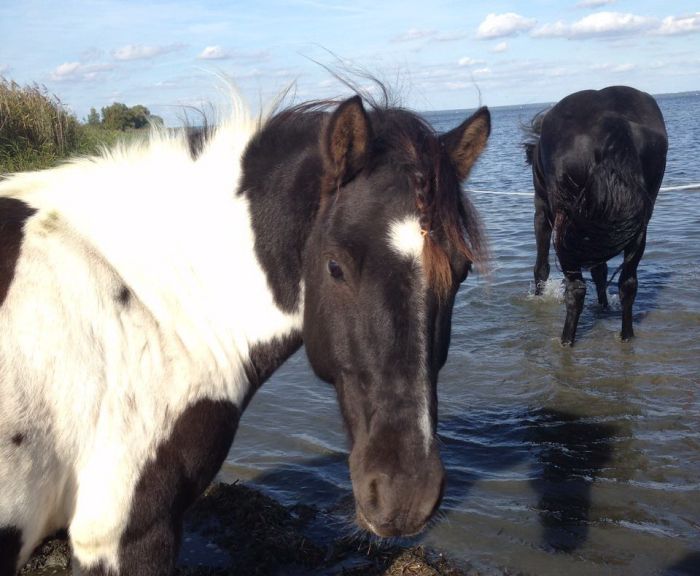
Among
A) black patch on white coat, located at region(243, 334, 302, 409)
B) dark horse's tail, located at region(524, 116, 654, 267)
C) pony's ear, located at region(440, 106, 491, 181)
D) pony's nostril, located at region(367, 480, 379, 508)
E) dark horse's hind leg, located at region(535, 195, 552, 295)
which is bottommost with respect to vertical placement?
dark horse's hind leg, located at region(535, 195, 552, 295)

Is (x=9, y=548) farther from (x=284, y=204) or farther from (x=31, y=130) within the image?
(x=31, y=130)

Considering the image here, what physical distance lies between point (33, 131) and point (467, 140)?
7285 mm

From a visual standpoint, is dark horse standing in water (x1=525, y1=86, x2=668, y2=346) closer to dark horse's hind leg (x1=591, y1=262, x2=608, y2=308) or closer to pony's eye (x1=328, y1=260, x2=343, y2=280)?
dark horse's hind leg (x1=591, y1=262, x2=608, y2=308)

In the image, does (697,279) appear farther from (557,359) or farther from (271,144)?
(271,144)

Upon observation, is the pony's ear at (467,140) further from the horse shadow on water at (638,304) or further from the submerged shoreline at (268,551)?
the horse shadow on water at (638,304)

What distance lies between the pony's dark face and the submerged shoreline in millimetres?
1617

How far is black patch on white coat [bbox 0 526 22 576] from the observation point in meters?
2.12

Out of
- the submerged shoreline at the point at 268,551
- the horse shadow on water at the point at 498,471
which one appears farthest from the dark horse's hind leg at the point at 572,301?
the submerged shoreline at the point at 268,551

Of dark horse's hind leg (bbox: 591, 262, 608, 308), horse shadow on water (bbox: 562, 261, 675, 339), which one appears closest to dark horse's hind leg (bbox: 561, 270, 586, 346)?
horse shadow on water (bbox: 562, 261, 675, 339)

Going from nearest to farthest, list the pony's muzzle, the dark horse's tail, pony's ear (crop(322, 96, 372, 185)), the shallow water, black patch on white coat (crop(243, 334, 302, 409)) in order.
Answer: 1. the pony's muzzle
2. pony's ear (crop(322, 96, 372, 185))
3. black patch on white coat (crop(243, 334, 302, 409))
4. the shallow water
5. the dark horse's tail

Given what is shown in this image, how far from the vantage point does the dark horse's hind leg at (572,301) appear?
7.11 metres

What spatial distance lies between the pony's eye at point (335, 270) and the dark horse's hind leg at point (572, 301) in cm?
525

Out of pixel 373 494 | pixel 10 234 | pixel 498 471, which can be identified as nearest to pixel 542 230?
pixel 498 471

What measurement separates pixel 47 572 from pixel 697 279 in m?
8.63
